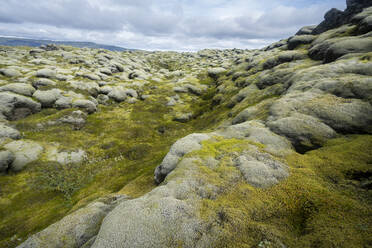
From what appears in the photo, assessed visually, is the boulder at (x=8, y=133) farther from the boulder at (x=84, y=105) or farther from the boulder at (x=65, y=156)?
the boulder at (x=84, y=105)

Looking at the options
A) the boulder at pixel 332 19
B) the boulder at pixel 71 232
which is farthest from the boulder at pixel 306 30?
the boulder at pixel 71 232

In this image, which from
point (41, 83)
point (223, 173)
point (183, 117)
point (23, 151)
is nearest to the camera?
point (223, 173)

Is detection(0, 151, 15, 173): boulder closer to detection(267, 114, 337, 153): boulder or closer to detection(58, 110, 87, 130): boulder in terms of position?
detection(58, 110, 87, 130): boulder

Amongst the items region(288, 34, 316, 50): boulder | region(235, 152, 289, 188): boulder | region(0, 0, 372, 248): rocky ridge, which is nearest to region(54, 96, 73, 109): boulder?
region(0, 0, 372, 248): rocky ridge

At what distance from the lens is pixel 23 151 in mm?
43281

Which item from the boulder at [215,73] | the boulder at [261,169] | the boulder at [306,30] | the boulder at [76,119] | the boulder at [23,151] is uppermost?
the boulder at [306,30]

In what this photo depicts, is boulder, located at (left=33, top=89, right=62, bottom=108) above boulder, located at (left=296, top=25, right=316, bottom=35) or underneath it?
underneath

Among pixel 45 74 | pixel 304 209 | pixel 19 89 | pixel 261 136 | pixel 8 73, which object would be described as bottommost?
pixel 19 89

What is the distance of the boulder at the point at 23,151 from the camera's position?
40.5m

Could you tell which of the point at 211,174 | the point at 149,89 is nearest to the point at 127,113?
the point at 149,89

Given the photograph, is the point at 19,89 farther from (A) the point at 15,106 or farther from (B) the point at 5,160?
(B) the point at 5,160

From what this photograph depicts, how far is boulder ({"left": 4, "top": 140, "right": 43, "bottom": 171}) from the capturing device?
4047cm

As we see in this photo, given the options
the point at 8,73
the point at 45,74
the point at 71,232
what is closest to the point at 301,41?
the point at 71,232

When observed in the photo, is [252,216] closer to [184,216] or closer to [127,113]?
[184,216]
